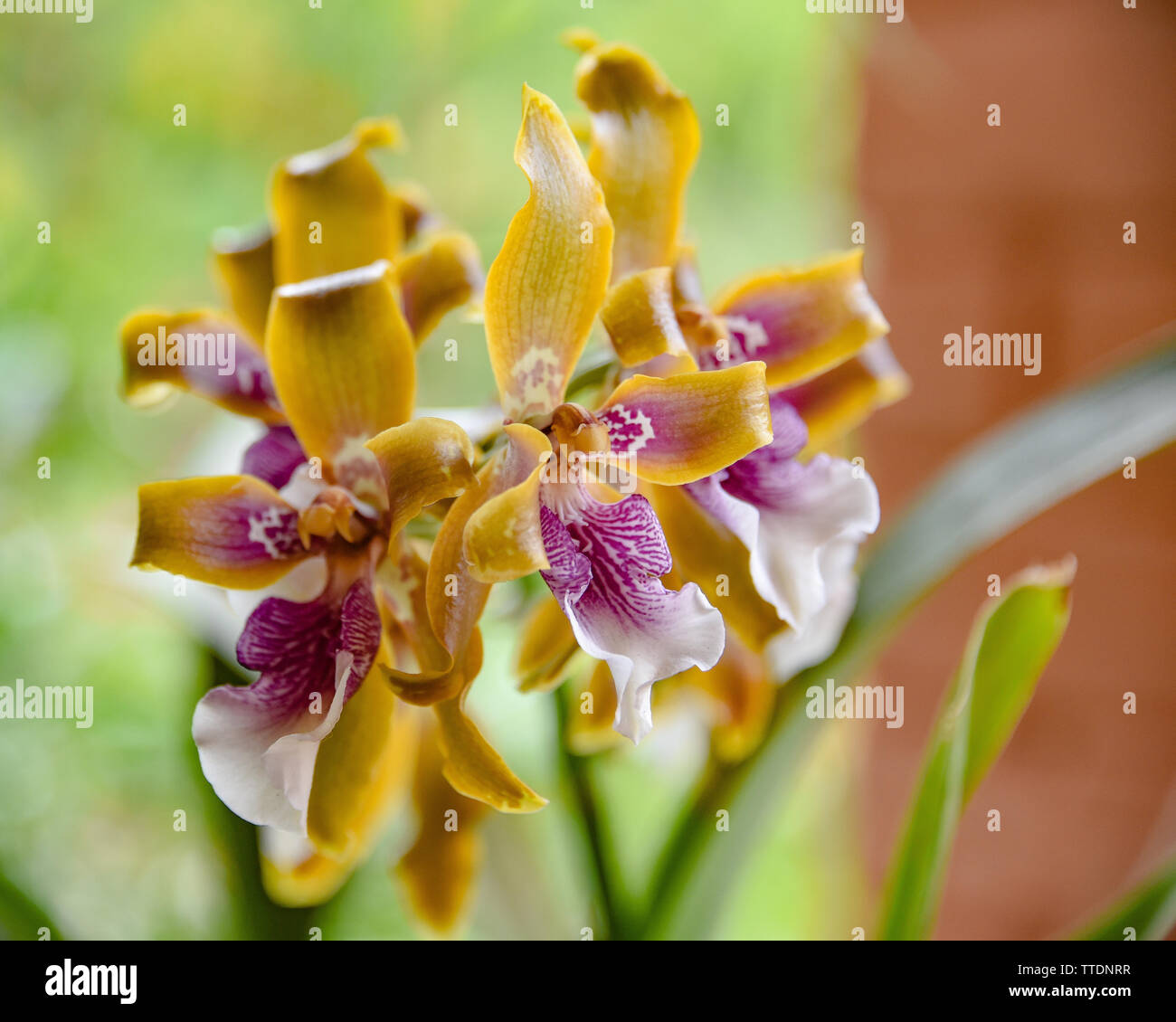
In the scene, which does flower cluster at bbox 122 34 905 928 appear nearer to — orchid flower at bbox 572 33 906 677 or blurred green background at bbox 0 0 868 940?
orchid flower at bbox 572 33 906 677

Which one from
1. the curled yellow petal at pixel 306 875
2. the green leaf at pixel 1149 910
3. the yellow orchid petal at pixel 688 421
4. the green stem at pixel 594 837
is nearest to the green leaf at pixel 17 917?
the curled yellow petal at pixel 306 875

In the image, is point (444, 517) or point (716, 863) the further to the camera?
point (716, 863)

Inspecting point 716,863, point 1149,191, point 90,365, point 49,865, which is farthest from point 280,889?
point 1149,191

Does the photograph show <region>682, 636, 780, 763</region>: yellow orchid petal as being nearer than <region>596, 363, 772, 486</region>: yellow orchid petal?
No

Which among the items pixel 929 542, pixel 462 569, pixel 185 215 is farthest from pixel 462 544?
pixel 185 215

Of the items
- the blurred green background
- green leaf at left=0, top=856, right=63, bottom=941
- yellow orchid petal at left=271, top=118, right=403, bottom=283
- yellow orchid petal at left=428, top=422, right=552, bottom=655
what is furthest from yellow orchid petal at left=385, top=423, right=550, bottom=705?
the blurred green background

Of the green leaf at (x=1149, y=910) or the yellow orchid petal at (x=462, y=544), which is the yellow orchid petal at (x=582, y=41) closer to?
the yellow orchid petal at (x=462, y=544)
